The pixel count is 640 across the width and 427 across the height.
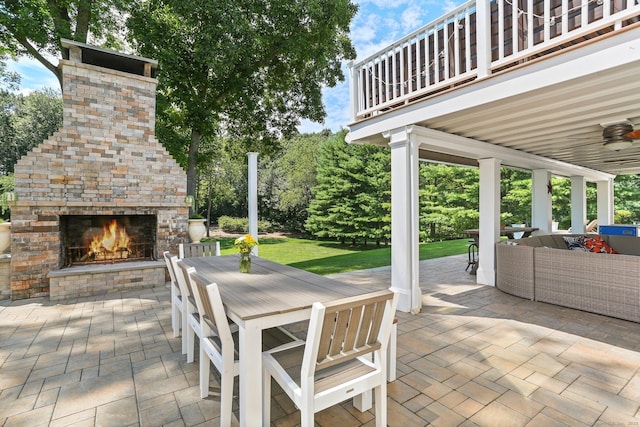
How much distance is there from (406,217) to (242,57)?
607 centimetres

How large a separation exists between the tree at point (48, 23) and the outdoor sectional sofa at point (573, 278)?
890 cm

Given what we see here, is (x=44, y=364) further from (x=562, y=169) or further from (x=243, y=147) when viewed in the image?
(x=562, y=169)

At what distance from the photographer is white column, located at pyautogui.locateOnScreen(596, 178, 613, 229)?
930 cm

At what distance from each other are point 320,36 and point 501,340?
787 centimetres

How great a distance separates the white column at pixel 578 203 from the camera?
8453 mm

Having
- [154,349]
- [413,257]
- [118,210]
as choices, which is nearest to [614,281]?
[413,257]

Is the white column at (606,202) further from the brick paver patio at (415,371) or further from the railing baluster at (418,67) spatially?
the railing baluster at (418,67)

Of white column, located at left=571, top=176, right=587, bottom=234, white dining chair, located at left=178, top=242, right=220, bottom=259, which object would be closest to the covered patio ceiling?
white dining chair, located at left=178, top=242, right=220, bottom=259

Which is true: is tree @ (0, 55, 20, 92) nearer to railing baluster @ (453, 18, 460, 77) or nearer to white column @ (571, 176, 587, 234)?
railing baluster @ (453, 18, 460, 77)

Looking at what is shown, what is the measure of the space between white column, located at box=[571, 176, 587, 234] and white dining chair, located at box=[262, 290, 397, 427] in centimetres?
962

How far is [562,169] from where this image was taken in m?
7.17

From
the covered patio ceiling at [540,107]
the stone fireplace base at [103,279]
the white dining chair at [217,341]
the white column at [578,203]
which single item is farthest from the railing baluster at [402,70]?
the white column at [578,203]

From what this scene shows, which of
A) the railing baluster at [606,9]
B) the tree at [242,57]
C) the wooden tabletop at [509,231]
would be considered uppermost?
the tree at [242,57]

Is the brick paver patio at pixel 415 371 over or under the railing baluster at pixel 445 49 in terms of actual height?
under
